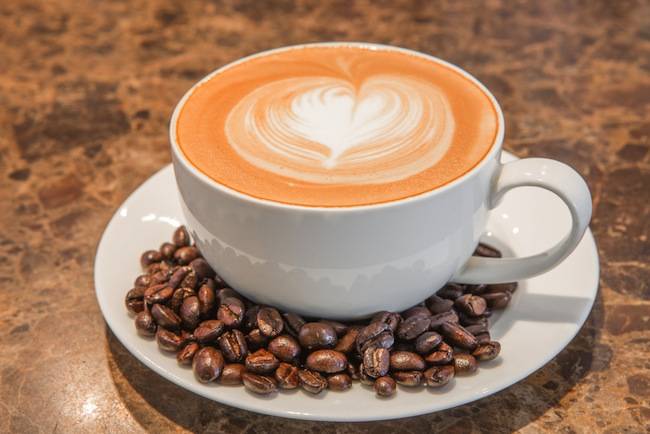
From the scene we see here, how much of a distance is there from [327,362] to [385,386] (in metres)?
0.08

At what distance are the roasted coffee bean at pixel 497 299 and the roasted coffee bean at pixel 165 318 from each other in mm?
423

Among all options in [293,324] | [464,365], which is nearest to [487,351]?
[464,365]

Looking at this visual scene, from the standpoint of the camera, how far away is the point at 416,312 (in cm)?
93

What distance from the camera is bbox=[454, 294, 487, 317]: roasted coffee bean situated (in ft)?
3.10

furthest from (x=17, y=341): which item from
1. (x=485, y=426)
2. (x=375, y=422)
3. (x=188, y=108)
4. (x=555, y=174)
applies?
(x=555, y=174)

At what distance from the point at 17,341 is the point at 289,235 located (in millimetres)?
493

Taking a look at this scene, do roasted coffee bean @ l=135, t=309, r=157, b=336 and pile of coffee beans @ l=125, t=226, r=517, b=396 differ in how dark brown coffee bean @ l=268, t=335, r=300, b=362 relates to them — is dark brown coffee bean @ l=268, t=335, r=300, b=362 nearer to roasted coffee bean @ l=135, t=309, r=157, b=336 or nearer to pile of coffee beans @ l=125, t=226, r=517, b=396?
pile of coffee beans @ l=125, t=226, r=517, b=396

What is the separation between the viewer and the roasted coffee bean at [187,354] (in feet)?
2.83

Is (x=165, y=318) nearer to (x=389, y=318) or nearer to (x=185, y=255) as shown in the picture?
(x=185, y=255)

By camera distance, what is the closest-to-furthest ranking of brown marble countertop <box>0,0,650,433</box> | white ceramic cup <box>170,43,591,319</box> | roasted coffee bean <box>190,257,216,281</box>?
white ceramic cup <box>170,43,591,319</box> → brown marble countertop <box>0,0,650,433</box> → roasted coffee bean <box>190,257,216,281</box>

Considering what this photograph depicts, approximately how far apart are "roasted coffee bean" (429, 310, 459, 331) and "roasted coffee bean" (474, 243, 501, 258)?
17 centimetres

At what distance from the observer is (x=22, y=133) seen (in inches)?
61.4

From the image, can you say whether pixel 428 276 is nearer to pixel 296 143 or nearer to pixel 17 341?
pixel 296 143

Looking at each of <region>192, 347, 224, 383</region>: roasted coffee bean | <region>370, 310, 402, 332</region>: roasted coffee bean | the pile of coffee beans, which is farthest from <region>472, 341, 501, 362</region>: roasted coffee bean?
<region>192, 347, 224, 383</region>: roasted coffee bean
